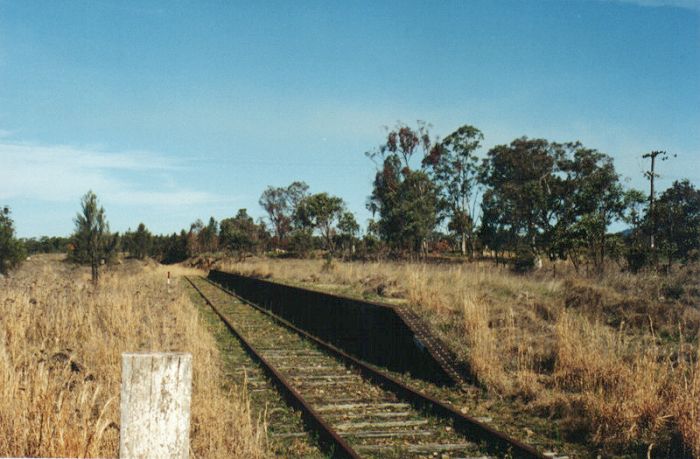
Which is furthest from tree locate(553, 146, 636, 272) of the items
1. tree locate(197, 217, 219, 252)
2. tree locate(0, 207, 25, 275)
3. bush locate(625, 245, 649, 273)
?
tree locate(197, 217, 219, 252)

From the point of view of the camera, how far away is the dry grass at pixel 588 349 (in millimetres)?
5855

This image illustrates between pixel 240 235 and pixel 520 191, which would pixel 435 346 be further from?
pixel 240 235

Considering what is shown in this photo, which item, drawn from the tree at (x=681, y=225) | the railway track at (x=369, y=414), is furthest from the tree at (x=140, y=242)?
the railway track at (x=369, y=414)

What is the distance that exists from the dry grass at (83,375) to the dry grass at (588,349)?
3.49 metres

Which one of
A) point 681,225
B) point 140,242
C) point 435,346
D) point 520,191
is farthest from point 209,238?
point 435,346

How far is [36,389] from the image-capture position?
175 inches

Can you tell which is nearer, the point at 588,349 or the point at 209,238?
the point at 588,349

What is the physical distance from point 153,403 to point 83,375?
Result: 389 centimetres

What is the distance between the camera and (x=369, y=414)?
273 inches

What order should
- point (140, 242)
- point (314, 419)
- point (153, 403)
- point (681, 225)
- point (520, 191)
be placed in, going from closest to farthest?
point (153, 403), point (314, 419), point (681, 225), point (520, 191), point (140, 242)

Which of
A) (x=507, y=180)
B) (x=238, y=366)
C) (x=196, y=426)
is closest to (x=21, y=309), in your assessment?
(x=238, y=366)

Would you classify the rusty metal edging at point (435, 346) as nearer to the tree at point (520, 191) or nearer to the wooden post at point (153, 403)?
the wooden post at point (153, 403)

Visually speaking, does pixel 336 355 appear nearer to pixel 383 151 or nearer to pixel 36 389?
pixel 36 389

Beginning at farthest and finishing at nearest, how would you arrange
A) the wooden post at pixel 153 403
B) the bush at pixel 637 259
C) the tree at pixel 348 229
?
1. the tree at pixel 348 229
2. the bush at pixel 637 259
3. the wooden post at pixel 153 403
